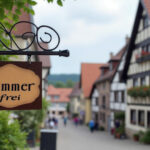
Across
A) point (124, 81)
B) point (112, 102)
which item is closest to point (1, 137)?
point (124, 81)

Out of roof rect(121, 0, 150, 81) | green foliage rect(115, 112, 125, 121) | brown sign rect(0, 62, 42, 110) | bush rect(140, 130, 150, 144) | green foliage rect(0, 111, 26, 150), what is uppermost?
roof rect(121, 0, 150, 81)

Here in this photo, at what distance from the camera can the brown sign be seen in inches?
150

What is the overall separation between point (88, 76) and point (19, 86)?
47.2 metres

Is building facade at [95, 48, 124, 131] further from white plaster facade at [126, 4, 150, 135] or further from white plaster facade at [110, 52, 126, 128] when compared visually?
white plaster facade at [126, 4, 150, 135]

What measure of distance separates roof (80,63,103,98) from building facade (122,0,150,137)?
20764 mm

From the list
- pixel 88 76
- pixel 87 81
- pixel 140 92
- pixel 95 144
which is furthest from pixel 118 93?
pixel 88 76

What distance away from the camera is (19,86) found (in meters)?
3.82

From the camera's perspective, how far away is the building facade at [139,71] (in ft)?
79.9

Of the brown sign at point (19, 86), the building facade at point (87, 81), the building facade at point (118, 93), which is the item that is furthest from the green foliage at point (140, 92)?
the building facade at point (87, 81)

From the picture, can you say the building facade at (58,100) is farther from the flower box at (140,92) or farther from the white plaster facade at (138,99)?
the flower box at (140,92)

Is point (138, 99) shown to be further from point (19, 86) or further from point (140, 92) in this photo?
point (19, 86)

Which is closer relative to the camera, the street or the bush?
the street

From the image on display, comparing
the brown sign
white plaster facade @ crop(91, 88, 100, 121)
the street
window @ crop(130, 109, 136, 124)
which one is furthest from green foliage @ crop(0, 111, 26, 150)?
white plaster facade @ crop(91, 88, 100, 121)

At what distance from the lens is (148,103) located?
2416cm
